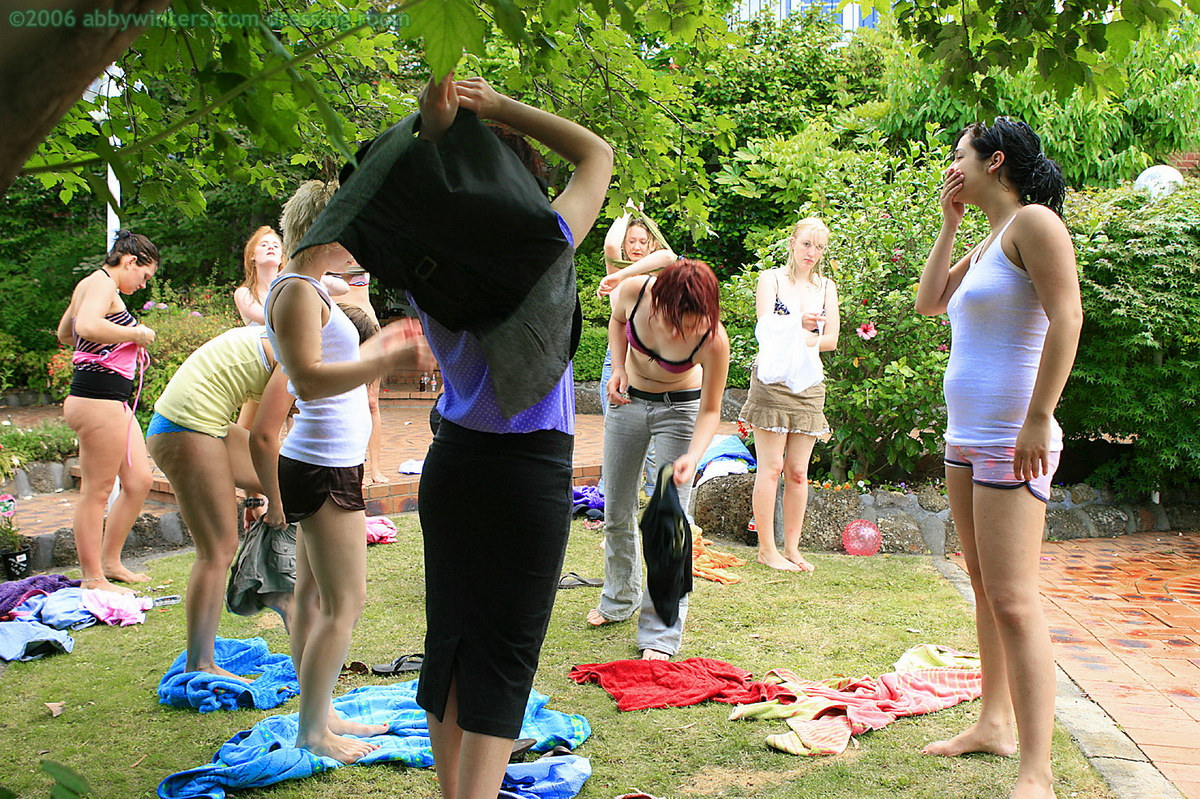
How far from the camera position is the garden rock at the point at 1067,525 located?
7.33 meters

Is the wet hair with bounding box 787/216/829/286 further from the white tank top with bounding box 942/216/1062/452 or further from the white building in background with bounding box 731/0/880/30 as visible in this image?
the white building in background with bounding box 731/0/880/30

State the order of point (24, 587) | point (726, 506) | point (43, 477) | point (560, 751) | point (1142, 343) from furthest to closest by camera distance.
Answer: point (43, 477) < point (1142, 343) < point (726, 506) < point (24, 587) < point (560, 751)

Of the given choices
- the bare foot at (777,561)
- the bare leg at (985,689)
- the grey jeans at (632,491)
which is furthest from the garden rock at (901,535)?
the bare leg at (985,689)

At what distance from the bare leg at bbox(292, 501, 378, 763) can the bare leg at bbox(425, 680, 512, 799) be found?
2.77ft

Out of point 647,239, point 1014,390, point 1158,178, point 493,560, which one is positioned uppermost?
point 1158,178

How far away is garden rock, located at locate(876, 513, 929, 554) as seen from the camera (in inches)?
260

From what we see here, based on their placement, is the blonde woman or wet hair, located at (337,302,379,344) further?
the blonde woman

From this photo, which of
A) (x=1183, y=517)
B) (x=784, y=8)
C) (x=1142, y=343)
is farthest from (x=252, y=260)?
(x=784, y=8)

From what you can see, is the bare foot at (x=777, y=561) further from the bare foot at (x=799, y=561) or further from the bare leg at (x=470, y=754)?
the bare leg at (x=470, y=754)

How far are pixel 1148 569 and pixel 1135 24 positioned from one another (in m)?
5.07

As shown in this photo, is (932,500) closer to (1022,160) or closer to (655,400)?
(655,400)

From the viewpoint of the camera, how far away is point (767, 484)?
6211 mm

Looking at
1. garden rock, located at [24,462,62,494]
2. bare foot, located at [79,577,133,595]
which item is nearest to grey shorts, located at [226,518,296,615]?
bare foot, located at [79,577,133,595]

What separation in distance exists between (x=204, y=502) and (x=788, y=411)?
383cm
